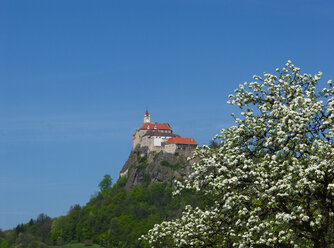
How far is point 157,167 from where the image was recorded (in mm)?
A: 185000

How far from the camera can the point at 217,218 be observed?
21016mm

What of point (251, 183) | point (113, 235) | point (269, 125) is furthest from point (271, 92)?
point (113, 235)

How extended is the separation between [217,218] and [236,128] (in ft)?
12.2

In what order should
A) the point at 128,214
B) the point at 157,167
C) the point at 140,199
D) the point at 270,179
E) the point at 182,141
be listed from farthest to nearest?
the point at 182,141 < the point at 157,167 < the point at 140,199 < the point at 128,214 < the point at 270,179

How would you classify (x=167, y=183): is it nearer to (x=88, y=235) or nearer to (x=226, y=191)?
(x=88, y=235)

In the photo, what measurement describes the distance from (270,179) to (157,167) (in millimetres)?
166294

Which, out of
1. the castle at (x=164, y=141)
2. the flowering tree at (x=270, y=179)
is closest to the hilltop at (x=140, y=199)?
the castle at (x=164, y=141)

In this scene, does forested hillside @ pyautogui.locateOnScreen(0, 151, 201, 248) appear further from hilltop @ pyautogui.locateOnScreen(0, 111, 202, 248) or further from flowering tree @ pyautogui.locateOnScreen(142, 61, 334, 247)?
flowering tree @ pyautogui.locateOnScreen(142, 61, 334, 247)

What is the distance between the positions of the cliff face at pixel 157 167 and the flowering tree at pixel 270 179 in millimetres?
153671

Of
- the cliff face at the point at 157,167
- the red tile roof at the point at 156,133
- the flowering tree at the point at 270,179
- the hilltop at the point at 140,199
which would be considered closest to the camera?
the flowering tree at the point at 270,179

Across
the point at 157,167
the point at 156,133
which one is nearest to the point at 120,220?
the point at 157,167

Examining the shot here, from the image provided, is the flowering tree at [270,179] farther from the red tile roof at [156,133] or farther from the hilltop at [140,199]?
the red tile roof at [156,133]

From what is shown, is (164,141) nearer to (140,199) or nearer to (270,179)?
→ (140,199)

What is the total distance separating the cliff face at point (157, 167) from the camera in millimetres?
182375
